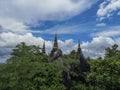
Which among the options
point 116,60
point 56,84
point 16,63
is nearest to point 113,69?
point 116,60

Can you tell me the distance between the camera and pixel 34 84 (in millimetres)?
69000

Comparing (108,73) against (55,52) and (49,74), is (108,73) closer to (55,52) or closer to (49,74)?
(49,74)

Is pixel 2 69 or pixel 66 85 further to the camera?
pixel 66 85

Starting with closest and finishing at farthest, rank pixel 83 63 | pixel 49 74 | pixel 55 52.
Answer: pixel 49 74, pixel 83 63, pixel 55 52

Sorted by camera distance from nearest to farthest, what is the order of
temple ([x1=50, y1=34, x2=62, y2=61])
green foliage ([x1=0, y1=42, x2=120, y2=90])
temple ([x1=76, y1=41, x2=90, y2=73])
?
green foliage ([x1=0, y1=42, x2=120, y2=90])
temple ([x1=76, y1=41, x2=90, y2=73])
temple ([x1=50, y1=34, x2=62, y2=61])

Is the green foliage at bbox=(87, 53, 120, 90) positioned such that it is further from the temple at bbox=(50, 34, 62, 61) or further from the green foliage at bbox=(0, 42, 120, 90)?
the temple at bbox=(50, 34, 62, 61)

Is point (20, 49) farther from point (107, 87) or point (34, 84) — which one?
point (107, 87)

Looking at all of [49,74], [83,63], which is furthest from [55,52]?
[49,74]

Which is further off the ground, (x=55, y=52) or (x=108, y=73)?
(x=55, y=52)

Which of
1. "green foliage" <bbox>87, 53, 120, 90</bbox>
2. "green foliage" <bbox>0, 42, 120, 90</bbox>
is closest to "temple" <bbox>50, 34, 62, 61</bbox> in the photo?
"green foliage" <bbox>0, 42, 120, 90</bbox>

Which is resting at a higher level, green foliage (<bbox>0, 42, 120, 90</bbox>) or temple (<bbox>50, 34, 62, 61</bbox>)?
temple (<bbox>50, 34, 62, 61</bbox>)

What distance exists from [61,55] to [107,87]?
1320 inches

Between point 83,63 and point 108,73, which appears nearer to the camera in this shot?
point 108,73

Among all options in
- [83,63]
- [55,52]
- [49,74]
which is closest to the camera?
[49,74]
